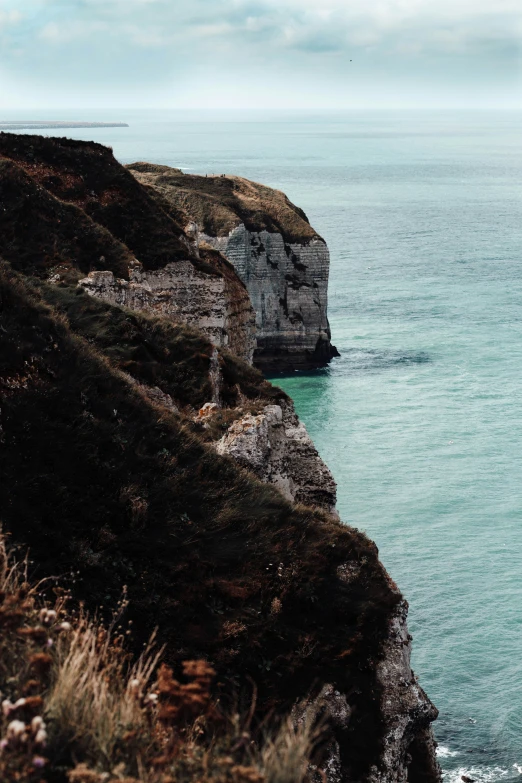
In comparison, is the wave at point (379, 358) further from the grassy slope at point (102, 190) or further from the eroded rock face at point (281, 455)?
the eroded rock face at point (281, 455)

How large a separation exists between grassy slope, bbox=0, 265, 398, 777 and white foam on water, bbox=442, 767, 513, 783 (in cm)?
1568

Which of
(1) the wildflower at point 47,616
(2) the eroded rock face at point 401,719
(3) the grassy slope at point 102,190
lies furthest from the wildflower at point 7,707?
(3) the grassy slope at point 102,190

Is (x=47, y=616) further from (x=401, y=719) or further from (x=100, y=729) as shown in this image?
(x=401, y=719)

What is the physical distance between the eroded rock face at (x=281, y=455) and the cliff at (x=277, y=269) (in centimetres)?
6981

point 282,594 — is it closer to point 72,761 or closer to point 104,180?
point 72,761

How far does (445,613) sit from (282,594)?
88.8 feet

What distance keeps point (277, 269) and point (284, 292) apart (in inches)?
111

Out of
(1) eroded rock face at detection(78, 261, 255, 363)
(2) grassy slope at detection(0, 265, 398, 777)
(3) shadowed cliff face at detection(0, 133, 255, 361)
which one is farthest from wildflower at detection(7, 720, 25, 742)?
(1) eroded rock face at detection(78, 261, 255, 363)

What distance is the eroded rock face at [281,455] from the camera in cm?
2280

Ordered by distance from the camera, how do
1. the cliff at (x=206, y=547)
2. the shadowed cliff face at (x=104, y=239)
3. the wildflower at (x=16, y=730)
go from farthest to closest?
1. the shadowed cliff face at (x=104, y=239)
2. the cliff at (x=206, y=547)
3. the wildflower at (x=16, y=730)

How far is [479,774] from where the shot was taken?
105 ft

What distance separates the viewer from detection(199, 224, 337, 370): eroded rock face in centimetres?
9781

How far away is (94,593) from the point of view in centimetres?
1555

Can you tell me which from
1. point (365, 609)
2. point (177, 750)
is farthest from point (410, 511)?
point (177, 750)
